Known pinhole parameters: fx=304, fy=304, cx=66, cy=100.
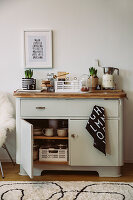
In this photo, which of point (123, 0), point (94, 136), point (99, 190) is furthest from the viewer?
point (123, 0)

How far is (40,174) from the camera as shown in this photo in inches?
129

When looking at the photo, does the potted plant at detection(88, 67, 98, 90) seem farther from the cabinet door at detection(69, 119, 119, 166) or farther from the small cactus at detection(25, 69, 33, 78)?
the small cactus at detection(25, 69, 33, 78)

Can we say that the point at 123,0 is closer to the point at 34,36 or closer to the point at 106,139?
the point at 34,36

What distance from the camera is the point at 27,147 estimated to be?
2984 mm

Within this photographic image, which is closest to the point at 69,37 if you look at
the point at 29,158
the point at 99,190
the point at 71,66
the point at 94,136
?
the point at 71,66

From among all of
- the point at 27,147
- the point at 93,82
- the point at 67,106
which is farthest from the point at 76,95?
the point at 27,147

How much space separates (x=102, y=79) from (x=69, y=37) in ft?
2.09

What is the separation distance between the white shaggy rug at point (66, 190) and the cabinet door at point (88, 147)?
0.83 ft

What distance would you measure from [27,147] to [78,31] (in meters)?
1.53

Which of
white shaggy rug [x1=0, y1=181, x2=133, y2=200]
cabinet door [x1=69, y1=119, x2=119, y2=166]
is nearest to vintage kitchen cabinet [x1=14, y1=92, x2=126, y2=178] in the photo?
cabinet door [x1=69, y1=119, x2=119, y2=166]

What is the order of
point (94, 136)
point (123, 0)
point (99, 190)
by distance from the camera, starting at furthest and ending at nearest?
point (123, 0), point (94, 136), point (99, 190)

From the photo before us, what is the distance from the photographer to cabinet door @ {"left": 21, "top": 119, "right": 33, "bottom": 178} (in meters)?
2.86

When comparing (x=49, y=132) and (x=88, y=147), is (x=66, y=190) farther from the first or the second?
(x=49, y=132)

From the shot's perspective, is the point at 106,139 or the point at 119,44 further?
the point at 119,44
